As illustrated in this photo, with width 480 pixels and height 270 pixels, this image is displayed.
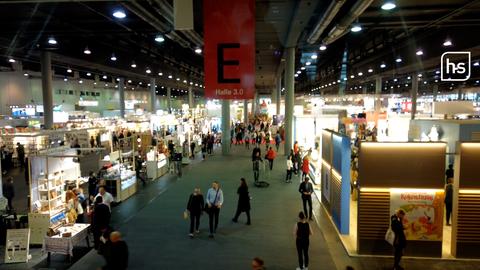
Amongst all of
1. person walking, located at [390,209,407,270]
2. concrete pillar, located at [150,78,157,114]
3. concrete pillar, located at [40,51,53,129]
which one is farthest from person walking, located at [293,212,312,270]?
concrete pillar, located at [150,78,157,114]

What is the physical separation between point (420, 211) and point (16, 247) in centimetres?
836

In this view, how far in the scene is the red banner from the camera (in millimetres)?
4426

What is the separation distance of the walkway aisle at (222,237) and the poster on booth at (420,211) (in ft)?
5.78

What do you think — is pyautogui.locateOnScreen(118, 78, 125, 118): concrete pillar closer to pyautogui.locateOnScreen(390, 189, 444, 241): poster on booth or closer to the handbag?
pyautogui.locateOnScreen(390, 189, 444, 241): poster on booth

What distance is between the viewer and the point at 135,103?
46625 millimetres

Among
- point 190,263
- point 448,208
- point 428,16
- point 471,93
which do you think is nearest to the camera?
point 190,263

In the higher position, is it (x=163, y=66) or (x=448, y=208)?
(x=163, y=66)

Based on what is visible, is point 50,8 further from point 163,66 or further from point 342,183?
point 163,66

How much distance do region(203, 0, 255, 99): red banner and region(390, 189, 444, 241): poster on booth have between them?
183 inches

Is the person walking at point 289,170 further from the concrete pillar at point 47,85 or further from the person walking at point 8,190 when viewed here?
the concrete pillar at point 47,85

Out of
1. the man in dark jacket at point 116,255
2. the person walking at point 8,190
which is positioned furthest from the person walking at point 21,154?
the man in dark jacket at point 116,255

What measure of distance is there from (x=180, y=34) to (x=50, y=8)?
3856mm

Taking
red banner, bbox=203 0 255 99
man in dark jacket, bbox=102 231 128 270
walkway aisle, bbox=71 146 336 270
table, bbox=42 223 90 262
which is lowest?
walkway aisle, bbox=71 146 336 270

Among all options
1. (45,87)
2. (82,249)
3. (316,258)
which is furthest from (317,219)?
(45,87)
